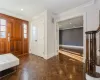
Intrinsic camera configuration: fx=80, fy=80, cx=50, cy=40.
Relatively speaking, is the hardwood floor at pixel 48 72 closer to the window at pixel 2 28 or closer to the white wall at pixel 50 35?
the white wall at pixel 50 35

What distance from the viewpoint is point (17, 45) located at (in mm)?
5055

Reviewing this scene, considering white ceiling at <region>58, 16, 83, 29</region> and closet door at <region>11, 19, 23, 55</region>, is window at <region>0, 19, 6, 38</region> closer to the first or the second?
closet door at <region>11, 19, 23, 55</region>

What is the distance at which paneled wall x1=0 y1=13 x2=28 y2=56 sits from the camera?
444 cm

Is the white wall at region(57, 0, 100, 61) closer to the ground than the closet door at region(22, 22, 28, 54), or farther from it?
farther from it

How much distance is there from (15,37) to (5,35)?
24.3 inches

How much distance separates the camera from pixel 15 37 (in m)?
4.92

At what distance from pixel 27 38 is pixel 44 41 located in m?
1.84

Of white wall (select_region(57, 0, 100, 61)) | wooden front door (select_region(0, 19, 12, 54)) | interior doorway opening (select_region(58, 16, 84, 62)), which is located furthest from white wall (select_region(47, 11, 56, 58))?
interior doorway opening (select_region(58, 16, 84, 62))

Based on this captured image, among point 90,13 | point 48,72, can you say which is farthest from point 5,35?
point 90,13

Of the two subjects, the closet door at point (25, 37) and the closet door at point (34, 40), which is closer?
the closet door at point (34, 40)

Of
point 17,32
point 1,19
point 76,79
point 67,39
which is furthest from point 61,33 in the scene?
point 76,79

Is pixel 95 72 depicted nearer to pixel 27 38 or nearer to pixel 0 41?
pixel 0 41

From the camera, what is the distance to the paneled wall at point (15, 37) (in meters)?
4.44

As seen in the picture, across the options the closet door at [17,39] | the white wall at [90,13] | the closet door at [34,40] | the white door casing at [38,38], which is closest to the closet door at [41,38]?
the white door casing at [38,38]
